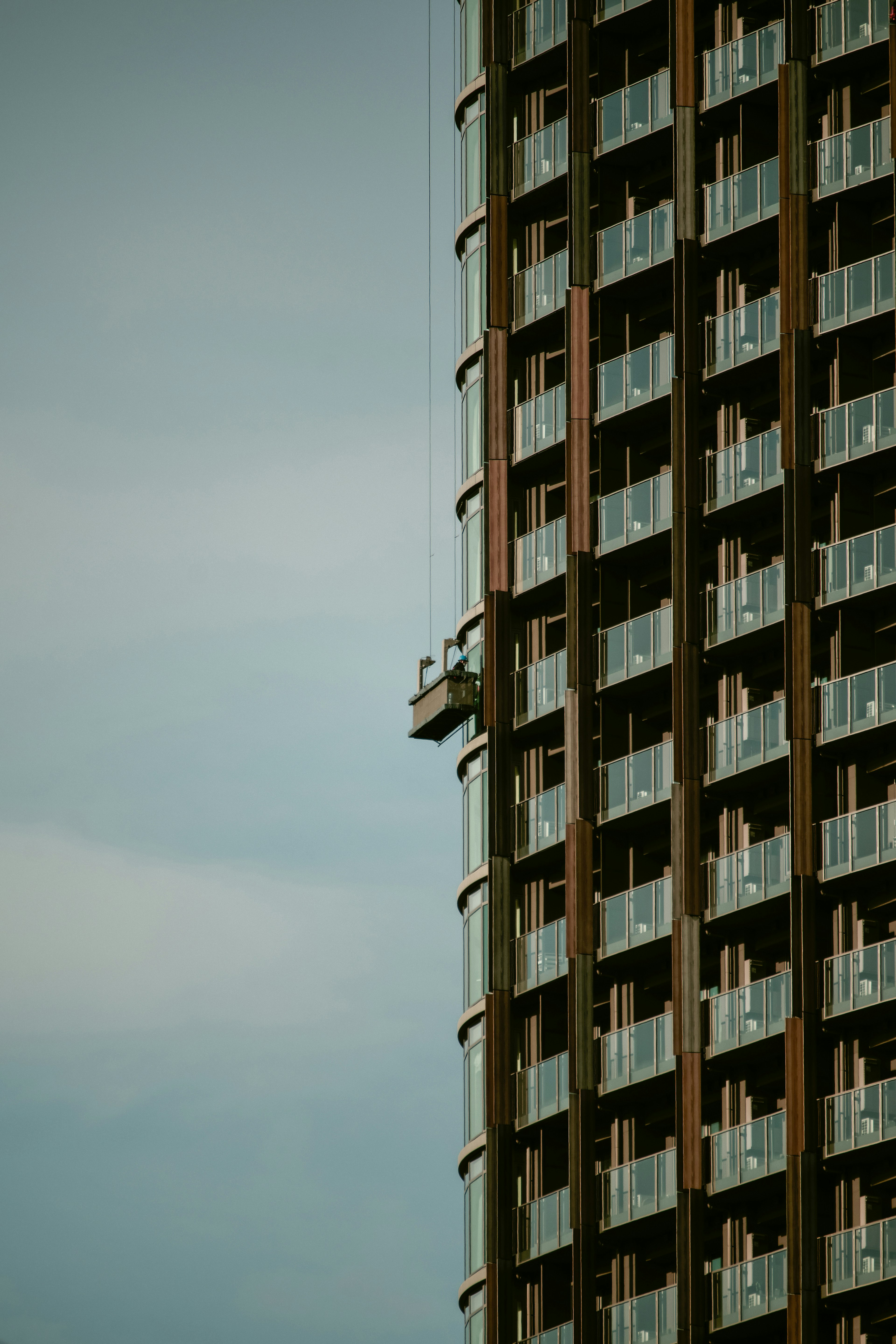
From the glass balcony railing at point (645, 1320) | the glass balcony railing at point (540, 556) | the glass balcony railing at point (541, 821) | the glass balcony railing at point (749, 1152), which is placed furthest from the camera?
the glass balcony railing at point (540, 556)

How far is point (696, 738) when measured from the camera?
72812 millimetres

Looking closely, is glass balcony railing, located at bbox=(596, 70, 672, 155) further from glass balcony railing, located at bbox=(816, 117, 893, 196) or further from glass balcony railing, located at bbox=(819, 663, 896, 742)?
glass balcony railing, located at bbox=(819, 663, 896, 742)

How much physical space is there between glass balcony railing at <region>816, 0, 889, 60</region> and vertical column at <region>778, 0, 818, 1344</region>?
0.51m

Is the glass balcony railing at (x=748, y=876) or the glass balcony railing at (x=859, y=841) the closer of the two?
the glass balcony railing at (x=859, y=841)

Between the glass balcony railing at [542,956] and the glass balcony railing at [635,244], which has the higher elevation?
the glass balcony railing at [635,244]

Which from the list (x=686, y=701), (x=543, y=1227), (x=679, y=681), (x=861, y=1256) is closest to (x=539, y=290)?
(x=679, y=681)

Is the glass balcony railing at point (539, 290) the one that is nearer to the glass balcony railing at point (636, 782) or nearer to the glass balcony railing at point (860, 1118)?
the glass balcony railing at point (636, 782)

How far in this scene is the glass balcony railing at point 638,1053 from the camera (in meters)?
72.2

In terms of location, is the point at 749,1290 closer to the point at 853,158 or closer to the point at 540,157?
the point at 853,158

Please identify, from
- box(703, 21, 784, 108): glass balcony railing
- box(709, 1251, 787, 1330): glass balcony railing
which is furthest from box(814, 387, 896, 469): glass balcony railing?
box(709, 1251, 787, 1330): glass balcony railing

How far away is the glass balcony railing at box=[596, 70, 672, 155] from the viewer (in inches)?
3051

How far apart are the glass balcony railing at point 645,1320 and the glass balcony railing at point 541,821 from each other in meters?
11.7

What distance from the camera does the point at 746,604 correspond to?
72938 mm

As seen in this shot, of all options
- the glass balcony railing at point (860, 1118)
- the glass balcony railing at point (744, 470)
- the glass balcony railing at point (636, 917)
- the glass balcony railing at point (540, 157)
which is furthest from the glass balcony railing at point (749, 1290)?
the glass balcony railing at point (540, 157)
